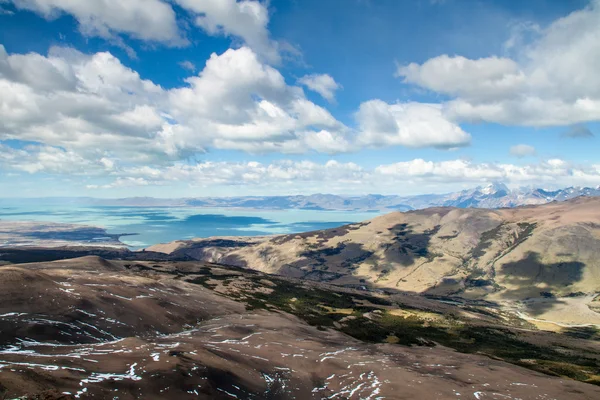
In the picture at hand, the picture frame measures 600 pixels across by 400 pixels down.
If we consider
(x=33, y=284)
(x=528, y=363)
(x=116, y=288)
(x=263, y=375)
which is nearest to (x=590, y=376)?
(x=528, y=363)

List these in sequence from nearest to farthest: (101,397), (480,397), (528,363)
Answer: (101,397) < (480,397) < (528,363)

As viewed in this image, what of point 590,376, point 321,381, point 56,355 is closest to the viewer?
point 56,355

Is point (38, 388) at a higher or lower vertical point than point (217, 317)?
higher

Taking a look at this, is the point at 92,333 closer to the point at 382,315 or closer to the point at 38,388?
the point at 38,388

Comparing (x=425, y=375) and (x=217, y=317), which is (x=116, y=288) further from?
(x=425, y=375)

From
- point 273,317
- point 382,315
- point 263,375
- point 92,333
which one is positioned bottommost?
point 382,315

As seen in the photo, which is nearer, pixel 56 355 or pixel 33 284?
pixel 56 355
